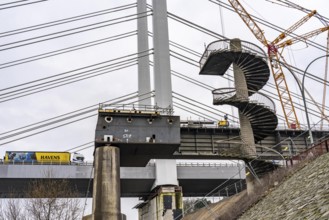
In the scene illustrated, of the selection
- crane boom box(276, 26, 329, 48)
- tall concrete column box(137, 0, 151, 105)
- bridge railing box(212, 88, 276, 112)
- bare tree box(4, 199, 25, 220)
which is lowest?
bare tree box(4, 199, 25, 220)

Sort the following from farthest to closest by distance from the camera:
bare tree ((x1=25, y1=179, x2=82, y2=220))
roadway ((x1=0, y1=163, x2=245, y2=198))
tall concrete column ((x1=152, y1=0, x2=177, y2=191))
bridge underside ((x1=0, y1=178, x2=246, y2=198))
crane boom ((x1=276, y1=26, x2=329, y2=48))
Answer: crane boom ((x1=276, y1=26, x2=329, y2=48)) → bridge underside ((x1=0, y1=178, x2=246, y2=198)) → roadway ((x1=0, y1=163, x2=245, y2=198)) → tall concrete column ((x1=152, y1=0, x2=177, y2=191)) → bare tree ((x1=25, y1=179, x2=82, y2=220))

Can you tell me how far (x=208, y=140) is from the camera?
42.0m

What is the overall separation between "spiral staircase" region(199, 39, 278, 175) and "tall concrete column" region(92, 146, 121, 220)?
11.4m

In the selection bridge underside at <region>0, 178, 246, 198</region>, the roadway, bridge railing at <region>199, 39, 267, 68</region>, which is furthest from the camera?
bridge underside at <region>0, 178, 246, 198</region>

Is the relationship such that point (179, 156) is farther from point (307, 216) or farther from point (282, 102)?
point (282, 102)

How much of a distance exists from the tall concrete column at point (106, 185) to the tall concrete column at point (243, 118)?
1254cm

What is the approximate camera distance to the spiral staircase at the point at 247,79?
118ft

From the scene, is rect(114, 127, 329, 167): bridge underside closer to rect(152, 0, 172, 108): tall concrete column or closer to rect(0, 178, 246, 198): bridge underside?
rect(152, 0, 172, 108): tall concrete column

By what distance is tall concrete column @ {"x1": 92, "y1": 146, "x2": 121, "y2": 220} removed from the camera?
97.3ft

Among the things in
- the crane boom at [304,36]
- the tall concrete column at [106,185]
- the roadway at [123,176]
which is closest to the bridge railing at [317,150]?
the tall concrete column at [106,185]

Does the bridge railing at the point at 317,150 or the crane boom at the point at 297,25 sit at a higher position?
the crane boom at the point at 297,25

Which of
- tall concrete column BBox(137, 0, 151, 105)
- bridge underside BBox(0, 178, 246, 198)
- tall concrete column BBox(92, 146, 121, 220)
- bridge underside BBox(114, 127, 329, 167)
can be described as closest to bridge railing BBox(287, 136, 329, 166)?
bridge underside BBox(114, 127, 329, 167)

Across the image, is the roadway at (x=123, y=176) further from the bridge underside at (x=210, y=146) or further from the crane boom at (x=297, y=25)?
the crane boom at (x=297, y=25)

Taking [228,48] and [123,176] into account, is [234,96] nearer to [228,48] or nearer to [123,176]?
[228,48]
